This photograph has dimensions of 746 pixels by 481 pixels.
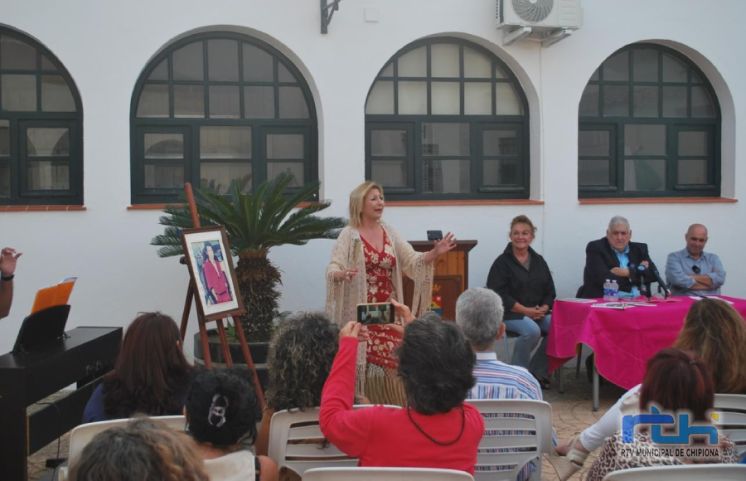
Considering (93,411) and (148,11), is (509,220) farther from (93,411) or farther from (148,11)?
(93,411)

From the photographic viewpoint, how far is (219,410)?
264 cm

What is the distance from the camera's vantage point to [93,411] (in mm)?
3598

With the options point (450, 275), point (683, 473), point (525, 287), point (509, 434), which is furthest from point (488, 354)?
point (525, 287)

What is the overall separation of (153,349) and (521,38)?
5.56 metres

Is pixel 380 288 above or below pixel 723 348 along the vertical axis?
above

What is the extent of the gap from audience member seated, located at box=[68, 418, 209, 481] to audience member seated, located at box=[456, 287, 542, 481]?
5.90 feet

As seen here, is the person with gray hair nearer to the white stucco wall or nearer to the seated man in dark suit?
the seated man in dark suit

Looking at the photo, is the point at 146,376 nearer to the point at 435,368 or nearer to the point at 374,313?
the point at 374,313

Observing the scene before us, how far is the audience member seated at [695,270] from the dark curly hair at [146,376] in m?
5.34

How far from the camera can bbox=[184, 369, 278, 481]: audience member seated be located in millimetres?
2611

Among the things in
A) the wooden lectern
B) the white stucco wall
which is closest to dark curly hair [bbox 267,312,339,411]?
the wooden lectern

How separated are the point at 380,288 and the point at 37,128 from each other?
154 inches

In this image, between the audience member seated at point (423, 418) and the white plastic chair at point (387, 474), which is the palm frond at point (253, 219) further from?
the white plastic chair at point (387, 474)

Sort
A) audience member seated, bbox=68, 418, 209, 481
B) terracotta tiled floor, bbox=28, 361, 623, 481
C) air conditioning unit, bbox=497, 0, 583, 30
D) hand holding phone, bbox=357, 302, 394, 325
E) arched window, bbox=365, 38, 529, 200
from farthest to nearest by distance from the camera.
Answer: arched window, bbox=365, 38, 529, 200
air conditioning unit, bbox=497, 0, 583, 30
terracotta tiled floor, bbox=28, 361, 623, 481
hand holding phone, bbox=357, 302, 394, 325
audience member seated, bbox=68, 418, 209, 481
